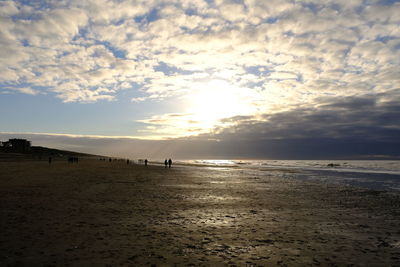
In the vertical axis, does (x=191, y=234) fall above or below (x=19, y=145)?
below

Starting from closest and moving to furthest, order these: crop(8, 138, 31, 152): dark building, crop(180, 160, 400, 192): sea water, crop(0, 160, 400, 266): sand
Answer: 1. crop(0, 160, 400, 266): sand
2. crop(180, 160, 400, 192): sea water
3. crop(8, 138, 31, 152): dark building

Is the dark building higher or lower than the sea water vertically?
higher

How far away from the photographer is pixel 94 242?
8.09 metres

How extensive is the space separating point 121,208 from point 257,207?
7236 mm

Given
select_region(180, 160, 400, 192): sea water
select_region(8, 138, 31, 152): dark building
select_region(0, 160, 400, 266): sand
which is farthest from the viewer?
select_region(8, 138, 31, 152): dark building

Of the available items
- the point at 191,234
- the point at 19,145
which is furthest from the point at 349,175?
the point at 19,145

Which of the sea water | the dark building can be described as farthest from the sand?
the dark building

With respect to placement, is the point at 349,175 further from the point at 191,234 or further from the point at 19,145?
the point at 19,145

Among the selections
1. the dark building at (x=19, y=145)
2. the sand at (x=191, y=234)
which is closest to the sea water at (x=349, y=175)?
the sand at (x=191, y=234)

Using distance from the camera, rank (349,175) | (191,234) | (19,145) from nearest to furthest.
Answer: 1. (191,234)
2. (349,175)
3. (19,145)

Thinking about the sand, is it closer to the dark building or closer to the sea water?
the sea water

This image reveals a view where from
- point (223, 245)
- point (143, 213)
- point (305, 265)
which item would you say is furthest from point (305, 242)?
point (143, 213)

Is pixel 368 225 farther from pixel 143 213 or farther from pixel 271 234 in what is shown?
pixel 143 213

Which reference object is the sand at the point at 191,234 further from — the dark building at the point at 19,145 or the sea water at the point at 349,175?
the dark building at the point at 19,145
